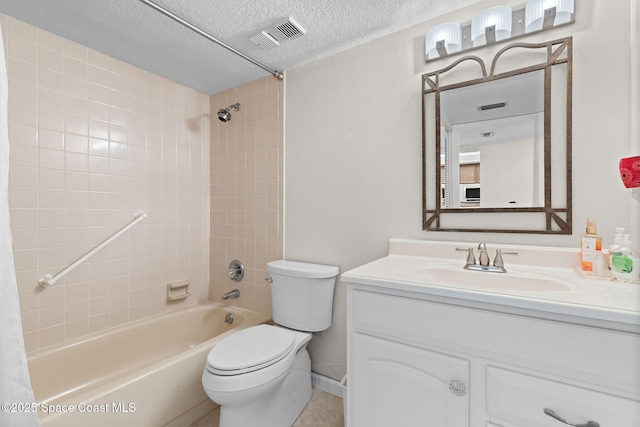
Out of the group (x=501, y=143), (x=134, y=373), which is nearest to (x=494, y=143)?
(x=501, y=143)

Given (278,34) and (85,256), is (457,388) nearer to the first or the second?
(278,34)

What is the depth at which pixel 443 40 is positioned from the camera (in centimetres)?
133

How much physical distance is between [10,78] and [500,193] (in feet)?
7.96

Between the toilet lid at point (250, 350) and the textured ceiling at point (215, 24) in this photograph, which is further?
the textured ceiling at point (215, 24)

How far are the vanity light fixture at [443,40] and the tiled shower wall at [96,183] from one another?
176cm

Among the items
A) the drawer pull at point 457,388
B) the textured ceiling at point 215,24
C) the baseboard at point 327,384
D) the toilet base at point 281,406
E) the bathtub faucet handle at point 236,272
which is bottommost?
the baseboard at point 327,384

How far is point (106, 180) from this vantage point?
5.76 ft

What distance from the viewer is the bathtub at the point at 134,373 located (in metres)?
1.15

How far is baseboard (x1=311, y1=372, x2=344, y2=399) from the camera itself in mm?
1686

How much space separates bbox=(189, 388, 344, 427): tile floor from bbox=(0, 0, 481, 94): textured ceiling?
6.80 ft

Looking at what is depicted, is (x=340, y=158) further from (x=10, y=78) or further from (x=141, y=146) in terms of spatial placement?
(x=10, y=78)

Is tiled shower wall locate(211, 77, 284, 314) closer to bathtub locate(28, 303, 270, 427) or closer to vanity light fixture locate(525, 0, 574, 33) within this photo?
bathtub locate(28, 303, 270, 427)

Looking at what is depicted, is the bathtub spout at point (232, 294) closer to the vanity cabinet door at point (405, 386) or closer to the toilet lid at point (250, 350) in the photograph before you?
the toilet lid at point (250, 350)

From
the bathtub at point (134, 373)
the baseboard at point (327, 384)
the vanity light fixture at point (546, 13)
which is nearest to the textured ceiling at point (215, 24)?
the vanity light fixture at point (546, 13)
